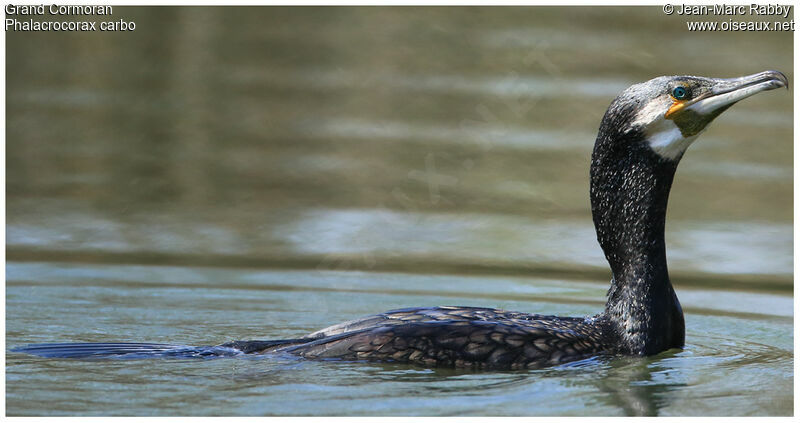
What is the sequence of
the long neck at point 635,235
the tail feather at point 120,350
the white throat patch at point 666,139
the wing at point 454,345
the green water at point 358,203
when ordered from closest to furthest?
the green water at point 358,203, the wing at point 454,345, the tail feather at point 120,350, the white throat patch at point 666,139, the long neck at point 635,235

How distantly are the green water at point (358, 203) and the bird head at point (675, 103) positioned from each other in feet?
4.08

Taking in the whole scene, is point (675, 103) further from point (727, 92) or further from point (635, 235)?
point (635, 235)

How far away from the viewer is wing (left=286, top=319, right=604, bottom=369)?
7316 mm

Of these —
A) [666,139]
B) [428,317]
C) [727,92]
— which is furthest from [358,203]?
[727,92]

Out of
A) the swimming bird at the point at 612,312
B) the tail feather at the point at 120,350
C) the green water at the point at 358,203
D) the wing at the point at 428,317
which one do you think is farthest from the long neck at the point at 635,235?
the tail feather at the point at 120,350

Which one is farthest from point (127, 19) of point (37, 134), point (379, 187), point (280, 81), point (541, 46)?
point (379, 187)

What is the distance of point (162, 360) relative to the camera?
24.3ft

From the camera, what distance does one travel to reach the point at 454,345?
7324 millimetres

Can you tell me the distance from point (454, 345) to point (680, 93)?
1768 mm

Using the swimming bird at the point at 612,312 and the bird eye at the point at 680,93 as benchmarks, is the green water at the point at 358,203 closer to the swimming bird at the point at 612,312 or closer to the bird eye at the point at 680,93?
the swimming bird at the point at 612,312

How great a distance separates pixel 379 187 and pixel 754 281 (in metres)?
→ 3.94

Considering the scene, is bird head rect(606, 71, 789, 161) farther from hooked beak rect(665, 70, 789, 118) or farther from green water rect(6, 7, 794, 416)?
green water rect(6, 7, 794, 416)

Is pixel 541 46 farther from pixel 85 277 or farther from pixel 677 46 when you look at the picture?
pixel 85 277

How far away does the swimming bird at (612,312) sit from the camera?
7363mm
